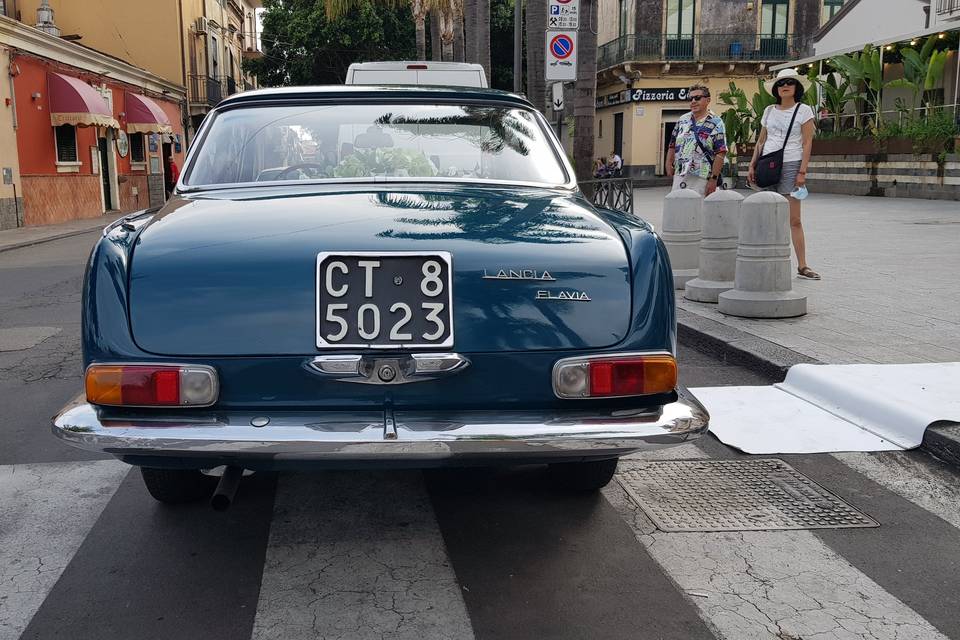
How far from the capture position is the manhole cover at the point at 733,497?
358cm

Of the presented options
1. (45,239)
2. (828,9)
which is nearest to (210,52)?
(45,239)

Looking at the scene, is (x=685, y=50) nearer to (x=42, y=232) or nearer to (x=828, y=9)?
→ (x=828, y=9)

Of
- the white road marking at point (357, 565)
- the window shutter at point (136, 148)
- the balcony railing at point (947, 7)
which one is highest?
the balcony railing at point (947, 7)

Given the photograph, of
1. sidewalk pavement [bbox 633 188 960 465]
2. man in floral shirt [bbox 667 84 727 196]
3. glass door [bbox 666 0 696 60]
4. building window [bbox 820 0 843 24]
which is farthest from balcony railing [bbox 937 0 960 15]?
man in floral shirt [bbox 667 84 727 196]

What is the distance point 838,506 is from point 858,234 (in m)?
11.3

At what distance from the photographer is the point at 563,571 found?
10.3 feet

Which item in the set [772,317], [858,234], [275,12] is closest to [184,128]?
[275,12]

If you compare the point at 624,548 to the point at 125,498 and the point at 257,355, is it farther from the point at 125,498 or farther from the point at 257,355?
the point at 125,498

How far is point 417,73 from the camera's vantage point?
1177cm

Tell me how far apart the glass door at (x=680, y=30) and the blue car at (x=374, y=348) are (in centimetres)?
4174

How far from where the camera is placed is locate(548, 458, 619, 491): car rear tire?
3703 millimetres

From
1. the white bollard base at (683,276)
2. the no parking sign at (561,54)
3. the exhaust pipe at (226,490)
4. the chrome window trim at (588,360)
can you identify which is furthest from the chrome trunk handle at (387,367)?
the no parking sign at (561,54)

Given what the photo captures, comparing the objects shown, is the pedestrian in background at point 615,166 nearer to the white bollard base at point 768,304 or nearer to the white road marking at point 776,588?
the white bollard base at point 768,304

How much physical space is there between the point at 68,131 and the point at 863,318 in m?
23.6
